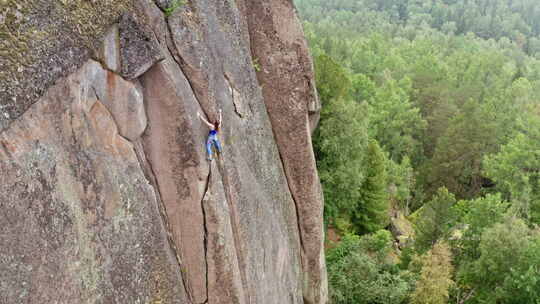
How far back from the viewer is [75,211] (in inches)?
288

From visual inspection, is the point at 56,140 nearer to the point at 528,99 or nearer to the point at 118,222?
the point at 118,222

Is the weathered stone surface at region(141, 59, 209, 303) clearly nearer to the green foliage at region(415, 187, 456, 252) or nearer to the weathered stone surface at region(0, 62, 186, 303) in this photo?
the weathered stone surface at region(0, 62, 186, 303)

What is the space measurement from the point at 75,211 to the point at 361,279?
633 inches

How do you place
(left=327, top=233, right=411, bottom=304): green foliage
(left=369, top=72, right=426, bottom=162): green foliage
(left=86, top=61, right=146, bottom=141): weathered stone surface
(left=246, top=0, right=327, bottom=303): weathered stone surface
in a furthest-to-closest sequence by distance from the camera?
(left=369, top=72, right=426, bottom=162): green foliage → (left=327, top=233, right=411, bottom=304): green foliage → (left=246, top=0, right=327, bottom=303): weathered stone surface → (left=86, top=61, right=146, bottom=141): weathered stone surface

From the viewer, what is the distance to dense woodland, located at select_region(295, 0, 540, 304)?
68.5ft

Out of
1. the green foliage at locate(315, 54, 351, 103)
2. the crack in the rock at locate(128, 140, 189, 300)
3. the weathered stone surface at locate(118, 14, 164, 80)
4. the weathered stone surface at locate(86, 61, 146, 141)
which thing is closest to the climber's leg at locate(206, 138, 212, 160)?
the crack in the rock at locate(128, 140, 189, 300)

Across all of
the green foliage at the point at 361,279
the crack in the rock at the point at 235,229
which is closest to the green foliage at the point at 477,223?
the green foliage at the point at 361,279

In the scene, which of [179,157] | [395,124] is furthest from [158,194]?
[395,124]

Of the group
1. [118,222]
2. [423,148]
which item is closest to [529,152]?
[423,148]

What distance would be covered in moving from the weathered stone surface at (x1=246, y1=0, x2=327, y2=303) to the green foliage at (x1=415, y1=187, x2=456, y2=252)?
36.6ft

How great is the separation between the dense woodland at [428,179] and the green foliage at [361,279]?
0.18 ft

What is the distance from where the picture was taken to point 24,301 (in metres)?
6.41

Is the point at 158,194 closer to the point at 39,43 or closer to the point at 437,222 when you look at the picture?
the point at 39,43

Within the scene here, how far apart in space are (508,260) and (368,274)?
7179mm
